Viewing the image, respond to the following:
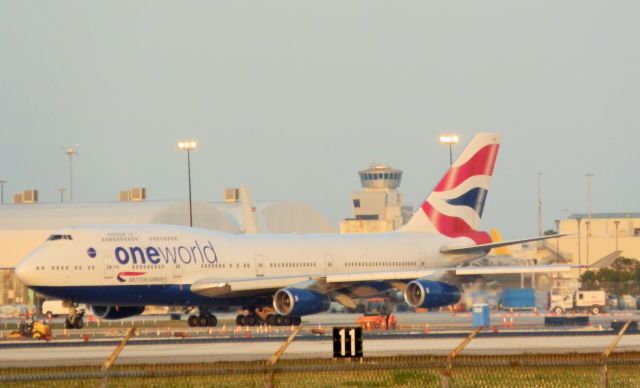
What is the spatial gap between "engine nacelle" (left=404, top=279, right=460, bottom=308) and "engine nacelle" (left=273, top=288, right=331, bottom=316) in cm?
347

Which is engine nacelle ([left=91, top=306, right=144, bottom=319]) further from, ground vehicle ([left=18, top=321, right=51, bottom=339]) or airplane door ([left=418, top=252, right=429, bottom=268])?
airplane door ([left=418, top=252, right=429, bottom=268])

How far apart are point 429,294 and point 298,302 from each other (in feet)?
17.6

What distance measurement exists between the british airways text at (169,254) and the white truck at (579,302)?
28701 mm

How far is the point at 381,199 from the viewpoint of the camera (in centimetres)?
18275

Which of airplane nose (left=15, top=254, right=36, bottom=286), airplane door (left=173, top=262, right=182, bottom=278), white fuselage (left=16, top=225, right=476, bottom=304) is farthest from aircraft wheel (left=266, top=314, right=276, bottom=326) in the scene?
airplane nose (left=15, top=254, right=36, bottom=286)

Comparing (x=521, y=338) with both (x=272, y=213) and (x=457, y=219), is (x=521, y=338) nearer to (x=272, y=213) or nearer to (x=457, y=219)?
(x=457, y=219)

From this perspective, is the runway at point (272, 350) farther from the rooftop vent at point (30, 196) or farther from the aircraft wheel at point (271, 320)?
the rooftop vent at point (30, 196)

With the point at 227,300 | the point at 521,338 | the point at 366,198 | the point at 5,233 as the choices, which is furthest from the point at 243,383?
the point at 366,198

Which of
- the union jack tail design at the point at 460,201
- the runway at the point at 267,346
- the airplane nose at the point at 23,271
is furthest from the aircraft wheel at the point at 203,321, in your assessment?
the union jack tail design at the point at 460,201

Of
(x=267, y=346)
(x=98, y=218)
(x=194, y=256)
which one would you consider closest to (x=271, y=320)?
(x=194, y=256)

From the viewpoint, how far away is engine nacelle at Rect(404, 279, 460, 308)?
58.6m

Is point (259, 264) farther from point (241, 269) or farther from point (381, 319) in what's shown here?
point (381, 319)

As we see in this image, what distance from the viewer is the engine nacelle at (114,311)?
200ft

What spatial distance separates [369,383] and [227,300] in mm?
31675
